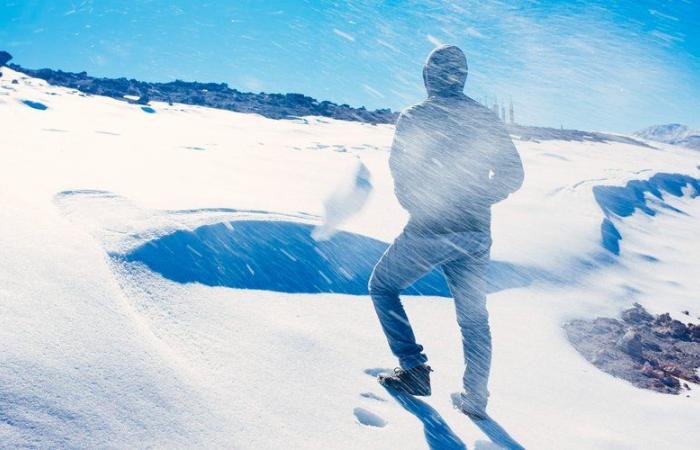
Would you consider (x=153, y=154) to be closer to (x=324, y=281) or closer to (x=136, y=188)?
(x=136, y=188)

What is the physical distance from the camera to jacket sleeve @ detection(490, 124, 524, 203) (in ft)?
8.59

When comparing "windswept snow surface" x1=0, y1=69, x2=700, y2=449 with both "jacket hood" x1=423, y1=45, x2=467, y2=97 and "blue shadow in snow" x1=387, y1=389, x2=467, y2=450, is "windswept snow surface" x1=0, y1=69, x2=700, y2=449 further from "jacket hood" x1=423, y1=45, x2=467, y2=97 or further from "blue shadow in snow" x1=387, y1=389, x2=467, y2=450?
"jacket hood" x1=423, y1=45, x2=467, y2=97

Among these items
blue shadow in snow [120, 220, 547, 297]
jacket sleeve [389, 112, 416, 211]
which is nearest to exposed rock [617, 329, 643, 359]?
blue shadow in snow [120, 220, 547, 297]

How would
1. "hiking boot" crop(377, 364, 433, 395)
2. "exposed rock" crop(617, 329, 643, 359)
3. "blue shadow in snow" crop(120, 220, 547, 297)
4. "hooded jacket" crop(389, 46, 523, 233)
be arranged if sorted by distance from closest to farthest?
"hooded jacket" crop(389, 46, 523, 233) < "hiking boot" crop(377, 364, 433, 395) < "blue shadow in snow" crop(120, 220, 547, 297) < "exposed rock" crop(617, 329, 643, 359)

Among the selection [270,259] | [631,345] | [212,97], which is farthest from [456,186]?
[212,97]

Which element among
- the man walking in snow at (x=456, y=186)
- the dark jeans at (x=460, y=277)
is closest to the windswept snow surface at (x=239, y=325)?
the dark jeans at (x=460, y=277)

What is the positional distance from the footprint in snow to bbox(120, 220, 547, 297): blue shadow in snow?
4.74 feet

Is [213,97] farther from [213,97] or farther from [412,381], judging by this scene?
[412,381]

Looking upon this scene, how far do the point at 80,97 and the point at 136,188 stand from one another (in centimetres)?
1113

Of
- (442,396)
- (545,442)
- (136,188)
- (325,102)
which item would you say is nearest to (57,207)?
(136,188)

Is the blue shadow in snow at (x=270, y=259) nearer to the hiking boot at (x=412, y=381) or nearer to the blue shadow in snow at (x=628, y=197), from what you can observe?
the hiking boot at (x=412, y=381)

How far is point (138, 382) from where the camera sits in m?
2.13

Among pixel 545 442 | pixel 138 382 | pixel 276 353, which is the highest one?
pixel 138 382

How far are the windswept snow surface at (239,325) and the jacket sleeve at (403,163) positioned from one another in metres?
1.09
